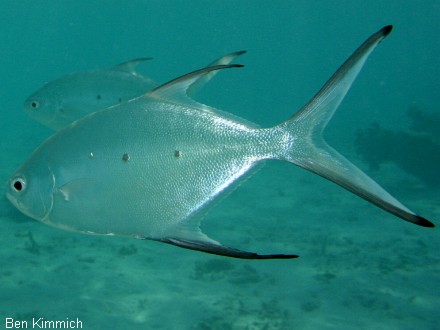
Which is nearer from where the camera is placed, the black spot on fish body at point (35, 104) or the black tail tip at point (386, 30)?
the black tail tip at point (386, 30)

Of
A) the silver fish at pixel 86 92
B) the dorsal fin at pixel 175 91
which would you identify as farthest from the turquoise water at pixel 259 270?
the silver fish at pixel 86 92

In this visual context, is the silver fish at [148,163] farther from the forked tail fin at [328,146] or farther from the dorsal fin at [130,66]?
the dorsal fin at [130,66]

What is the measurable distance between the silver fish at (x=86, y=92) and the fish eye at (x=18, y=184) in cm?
155

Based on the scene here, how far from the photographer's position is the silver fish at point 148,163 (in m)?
1.69

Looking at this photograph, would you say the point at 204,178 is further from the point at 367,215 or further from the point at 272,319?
the point at 367,215

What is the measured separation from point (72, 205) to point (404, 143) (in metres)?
16.5

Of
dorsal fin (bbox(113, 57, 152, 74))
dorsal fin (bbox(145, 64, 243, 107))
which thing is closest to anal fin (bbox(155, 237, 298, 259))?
dorsal fin (bbox(145, 64, 243, 107))

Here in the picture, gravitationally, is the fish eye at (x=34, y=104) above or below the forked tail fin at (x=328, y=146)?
above

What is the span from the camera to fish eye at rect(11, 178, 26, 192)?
1747 millimetres

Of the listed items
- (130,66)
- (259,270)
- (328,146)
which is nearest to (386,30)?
(328,146)

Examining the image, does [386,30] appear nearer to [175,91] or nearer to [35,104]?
[175,91]

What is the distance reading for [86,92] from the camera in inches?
132

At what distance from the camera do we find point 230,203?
12438 mm

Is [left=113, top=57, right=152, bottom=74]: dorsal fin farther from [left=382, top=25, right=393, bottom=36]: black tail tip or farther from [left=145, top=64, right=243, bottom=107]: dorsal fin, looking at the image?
[left=382, top=25, right=393, bottom=36]: black tail tip
